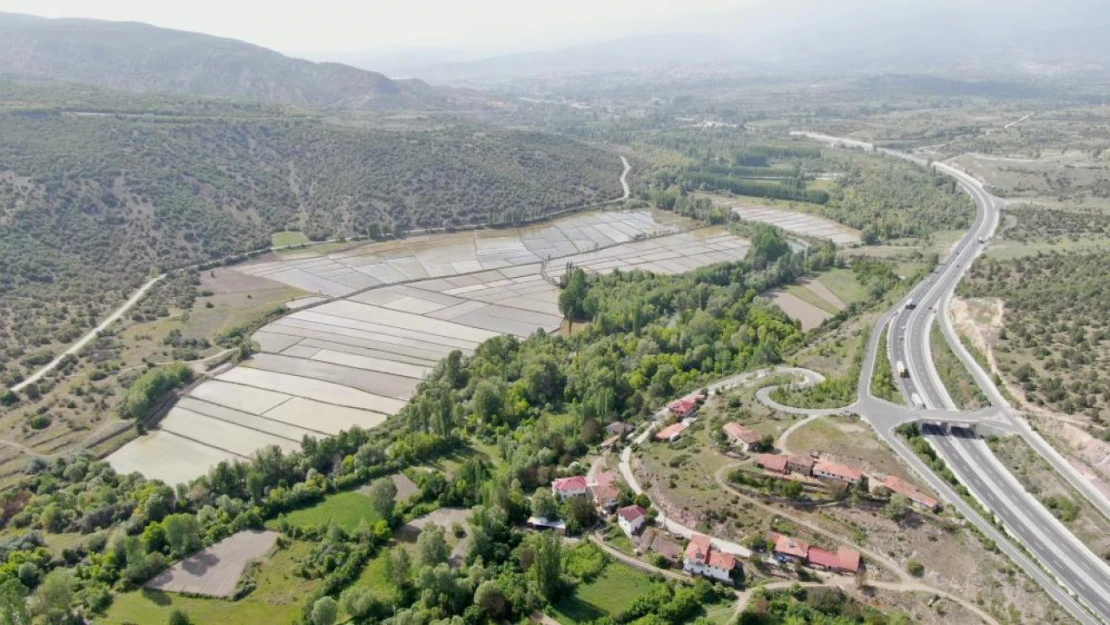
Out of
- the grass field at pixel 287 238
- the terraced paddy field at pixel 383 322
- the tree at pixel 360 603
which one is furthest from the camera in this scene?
the grass field at pixel 287 238

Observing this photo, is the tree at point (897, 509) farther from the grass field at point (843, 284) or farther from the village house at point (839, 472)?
the grass field at point (843, 284)

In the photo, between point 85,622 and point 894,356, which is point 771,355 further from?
point 85,622

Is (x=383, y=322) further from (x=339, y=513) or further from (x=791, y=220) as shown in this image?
(x=791, y=220)

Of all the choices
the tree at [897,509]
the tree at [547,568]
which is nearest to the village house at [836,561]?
the tree at [897,509]

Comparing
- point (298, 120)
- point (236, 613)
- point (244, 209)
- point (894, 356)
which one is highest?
point (298, 120)

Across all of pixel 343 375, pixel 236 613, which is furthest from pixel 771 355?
pixel 236 613

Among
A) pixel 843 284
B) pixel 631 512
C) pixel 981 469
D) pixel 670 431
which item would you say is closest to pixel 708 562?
pixel 631 512
